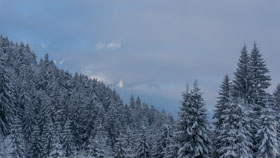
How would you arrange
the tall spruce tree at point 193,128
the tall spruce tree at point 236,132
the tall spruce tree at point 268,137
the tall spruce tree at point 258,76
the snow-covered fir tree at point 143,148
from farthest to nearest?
the snow-covered fir tree at point 143,148
the tall spruce tree at point 258,76
the tall spruce tree at point 268,137
the tall spruce tree at point 236,132
the tall spruce tree at point 193,128

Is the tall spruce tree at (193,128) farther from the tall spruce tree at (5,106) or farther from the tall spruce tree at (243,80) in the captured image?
the tall spruce tree at (5,106)

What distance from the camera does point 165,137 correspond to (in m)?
44.2

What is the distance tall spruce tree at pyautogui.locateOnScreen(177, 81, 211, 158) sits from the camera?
2555 cm

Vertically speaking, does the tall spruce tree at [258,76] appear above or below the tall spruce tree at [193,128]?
above

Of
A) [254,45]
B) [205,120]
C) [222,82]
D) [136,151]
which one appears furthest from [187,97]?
[136,151]

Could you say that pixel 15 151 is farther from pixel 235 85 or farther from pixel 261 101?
pixel 261 101

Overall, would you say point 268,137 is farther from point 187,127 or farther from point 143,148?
point 143,148

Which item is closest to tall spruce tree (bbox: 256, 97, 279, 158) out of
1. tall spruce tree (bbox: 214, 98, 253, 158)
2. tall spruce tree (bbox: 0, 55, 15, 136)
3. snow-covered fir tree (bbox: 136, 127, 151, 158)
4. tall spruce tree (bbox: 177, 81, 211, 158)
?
tall spruce tree (bbox: 214, 98, 253, 158)

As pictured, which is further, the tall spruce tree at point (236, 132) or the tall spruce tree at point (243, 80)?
the tall spruce tree at point (243, 80)

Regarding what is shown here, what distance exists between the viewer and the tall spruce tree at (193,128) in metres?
25.5

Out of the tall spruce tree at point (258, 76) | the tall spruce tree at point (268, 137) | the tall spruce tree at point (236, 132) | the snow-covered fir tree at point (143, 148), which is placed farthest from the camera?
the snow-covered fir tree at point (143, 148)

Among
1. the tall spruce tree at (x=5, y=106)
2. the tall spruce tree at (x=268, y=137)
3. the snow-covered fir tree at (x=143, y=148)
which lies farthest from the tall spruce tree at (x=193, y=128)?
the tall spruce tree at (x=5, y=106)

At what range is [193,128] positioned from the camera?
25938 mm

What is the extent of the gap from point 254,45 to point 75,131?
50237 millimetres
